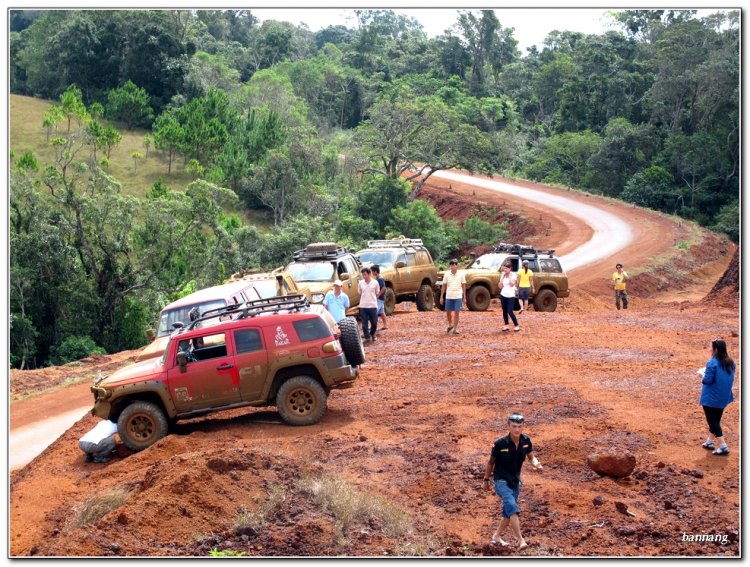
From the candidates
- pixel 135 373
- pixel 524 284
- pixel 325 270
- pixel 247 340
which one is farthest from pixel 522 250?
pixel 135 373

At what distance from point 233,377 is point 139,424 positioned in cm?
158

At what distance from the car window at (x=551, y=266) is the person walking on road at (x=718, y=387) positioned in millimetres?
13087

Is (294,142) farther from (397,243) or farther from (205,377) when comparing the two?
(205,377)

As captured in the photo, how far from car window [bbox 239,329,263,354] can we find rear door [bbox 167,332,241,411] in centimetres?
18

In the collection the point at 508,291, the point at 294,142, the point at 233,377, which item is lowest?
the point at 233,377

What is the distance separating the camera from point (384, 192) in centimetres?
4100

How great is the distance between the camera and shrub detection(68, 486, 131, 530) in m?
8.60

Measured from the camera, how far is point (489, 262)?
72.4 feet

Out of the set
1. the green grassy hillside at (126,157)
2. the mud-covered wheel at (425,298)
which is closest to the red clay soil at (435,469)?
the mud-covered wheel at (425,298)

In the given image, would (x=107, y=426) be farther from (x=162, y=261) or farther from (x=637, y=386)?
(x=162, y=261)

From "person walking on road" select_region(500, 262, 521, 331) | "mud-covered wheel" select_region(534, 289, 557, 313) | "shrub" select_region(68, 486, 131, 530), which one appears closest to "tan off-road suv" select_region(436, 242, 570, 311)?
"mud-covered wheel" select_region(534, 289, 557, 313)

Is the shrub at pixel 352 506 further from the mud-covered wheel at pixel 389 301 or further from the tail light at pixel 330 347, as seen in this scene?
the mud-covered wheel at pixel 389 301

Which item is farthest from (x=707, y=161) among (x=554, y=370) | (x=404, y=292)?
(x=554, y=370)

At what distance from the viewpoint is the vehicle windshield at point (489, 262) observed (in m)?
21.8
